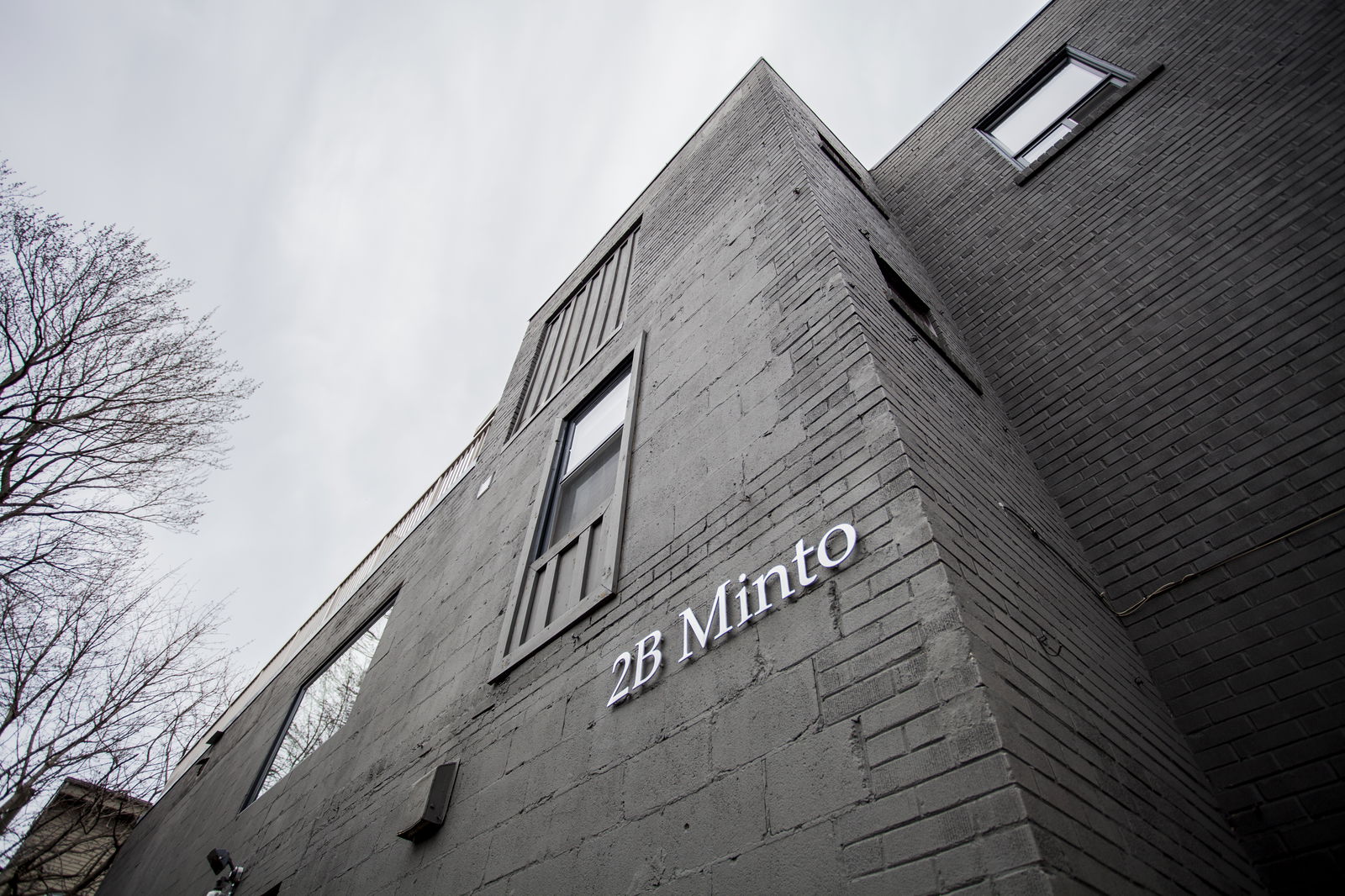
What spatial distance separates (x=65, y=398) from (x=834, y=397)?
1022 cm

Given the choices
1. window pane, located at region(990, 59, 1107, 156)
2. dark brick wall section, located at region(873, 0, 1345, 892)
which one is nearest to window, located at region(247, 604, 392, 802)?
dark brick wall section, located at region(873, 0, 1345, 892)

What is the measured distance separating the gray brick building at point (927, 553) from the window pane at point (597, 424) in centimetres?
5

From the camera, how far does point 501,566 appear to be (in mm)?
5477

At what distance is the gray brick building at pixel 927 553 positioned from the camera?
7.29 ft

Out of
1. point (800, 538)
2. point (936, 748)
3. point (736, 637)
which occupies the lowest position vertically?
point (936, 748)

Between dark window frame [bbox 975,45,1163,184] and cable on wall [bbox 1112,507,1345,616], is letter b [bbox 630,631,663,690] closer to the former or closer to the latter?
cable on wall [bbox 1112,507,1345,616]

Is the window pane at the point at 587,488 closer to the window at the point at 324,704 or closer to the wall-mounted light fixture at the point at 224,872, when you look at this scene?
the window at the point at 324,704

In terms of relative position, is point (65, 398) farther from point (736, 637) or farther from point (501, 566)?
point (736, 637)

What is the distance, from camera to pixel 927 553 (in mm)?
2377

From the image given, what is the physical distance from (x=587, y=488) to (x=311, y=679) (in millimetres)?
6181

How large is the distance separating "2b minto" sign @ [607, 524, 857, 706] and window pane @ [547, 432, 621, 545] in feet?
5.68

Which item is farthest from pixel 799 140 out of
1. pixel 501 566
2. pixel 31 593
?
pixel 31 593

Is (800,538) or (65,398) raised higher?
(65,398)

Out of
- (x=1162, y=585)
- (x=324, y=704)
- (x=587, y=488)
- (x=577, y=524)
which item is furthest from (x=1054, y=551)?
(x=324, y=704)
